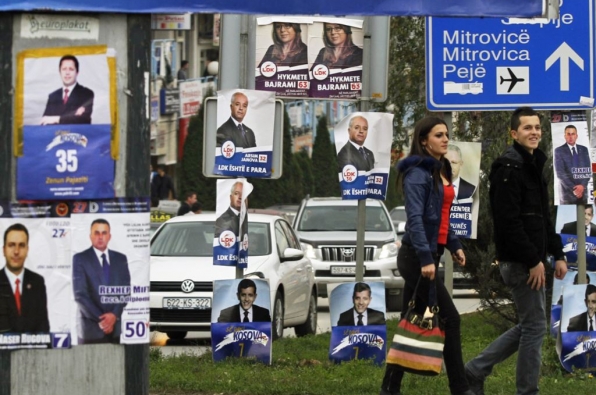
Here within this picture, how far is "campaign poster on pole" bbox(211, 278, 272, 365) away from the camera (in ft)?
37.2

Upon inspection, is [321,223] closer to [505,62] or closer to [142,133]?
[505,62]

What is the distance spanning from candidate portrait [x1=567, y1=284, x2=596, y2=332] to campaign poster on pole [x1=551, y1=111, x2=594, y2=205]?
0.71 metres

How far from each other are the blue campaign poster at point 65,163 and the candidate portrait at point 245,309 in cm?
602


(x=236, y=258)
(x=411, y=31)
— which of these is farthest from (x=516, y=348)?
(x=411, y=31)

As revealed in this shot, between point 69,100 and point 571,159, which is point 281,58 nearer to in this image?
point 571,159

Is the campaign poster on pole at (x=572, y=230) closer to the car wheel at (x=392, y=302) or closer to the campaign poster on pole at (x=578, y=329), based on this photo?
the campaign poster on pole at (x=578, y=329)

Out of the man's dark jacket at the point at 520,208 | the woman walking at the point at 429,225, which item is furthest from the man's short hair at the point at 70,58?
the man's dark jacket at the point at 520,208

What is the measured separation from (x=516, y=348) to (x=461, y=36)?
2633 mm

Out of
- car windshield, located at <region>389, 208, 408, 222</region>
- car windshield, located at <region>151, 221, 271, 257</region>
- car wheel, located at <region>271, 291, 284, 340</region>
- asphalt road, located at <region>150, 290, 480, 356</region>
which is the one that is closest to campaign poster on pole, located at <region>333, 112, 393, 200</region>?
asphalt road, located at <region>150, 290, 480, 356</region>

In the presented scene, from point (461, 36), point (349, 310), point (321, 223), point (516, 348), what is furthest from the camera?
point (321, 223)

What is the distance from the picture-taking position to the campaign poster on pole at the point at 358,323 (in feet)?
37.2

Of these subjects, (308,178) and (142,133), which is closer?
(142,133)

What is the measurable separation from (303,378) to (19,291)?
15.9 ft

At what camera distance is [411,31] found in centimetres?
2100
